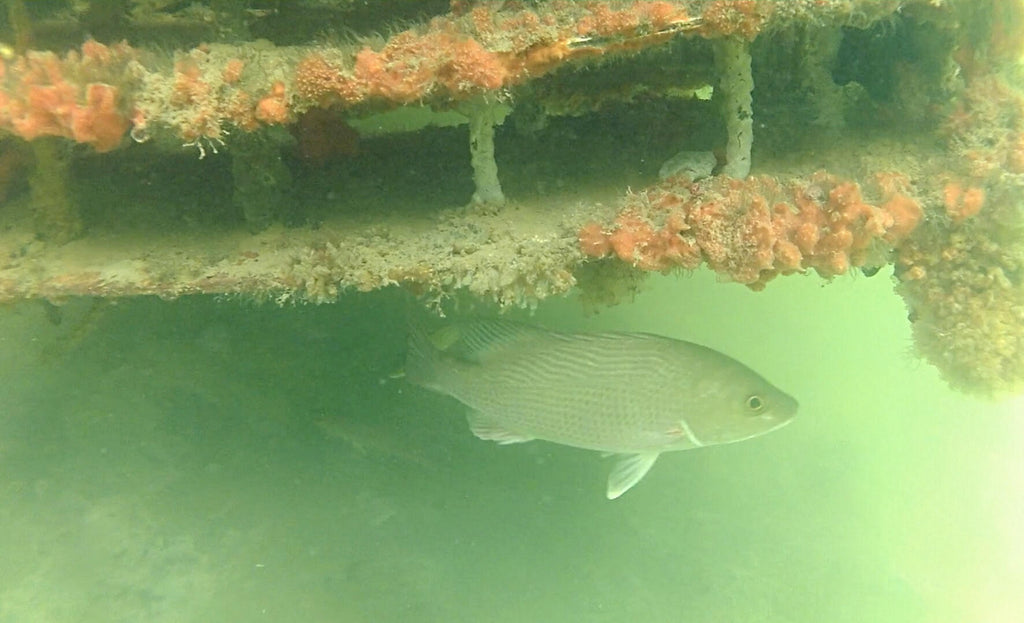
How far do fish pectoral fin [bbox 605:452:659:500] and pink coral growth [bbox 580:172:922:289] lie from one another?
1.22 meters

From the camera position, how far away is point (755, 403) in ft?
10.9

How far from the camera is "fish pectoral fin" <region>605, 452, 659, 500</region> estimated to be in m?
3.58

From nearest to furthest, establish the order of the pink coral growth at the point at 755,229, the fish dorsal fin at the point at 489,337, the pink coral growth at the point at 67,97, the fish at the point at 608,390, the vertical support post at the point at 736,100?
the pink coral growth at the point at 67,97 → the pink coral growth at the point at 755,229 → the fish at the point at 608,390 → the vertical support post at the point at 736,100 → the fish dorsal fin at the point at 489,337

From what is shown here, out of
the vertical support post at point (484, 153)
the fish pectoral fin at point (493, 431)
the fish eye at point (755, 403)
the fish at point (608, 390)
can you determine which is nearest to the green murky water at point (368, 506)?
the fish eye at point (755, 403)

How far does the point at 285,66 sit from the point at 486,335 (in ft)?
5.82

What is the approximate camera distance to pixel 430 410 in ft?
18.8

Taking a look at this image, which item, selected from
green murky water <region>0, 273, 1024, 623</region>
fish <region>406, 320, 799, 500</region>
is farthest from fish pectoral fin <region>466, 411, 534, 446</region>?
green murky water <region>0, 273, 1024, 623</region>

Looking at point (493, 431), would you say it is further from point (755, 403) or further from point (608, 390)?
point (755, 403)

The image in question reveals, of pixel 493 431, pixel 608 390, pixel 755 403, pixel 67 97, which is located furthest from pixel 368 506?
pixel 67 97

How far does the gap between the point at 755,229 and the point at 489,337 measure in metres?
1.61

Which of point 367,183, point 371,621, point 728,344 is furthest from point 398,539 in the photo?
point 728,344

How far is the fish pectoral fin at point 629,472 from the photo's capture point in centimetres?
358

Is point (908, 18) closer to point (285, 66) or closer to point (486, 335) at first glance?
point (486, 335)

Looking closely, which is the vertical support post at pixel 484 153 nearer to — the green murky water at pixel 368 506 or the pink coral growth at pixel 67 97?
the pink coral growth at pixel 67 97
